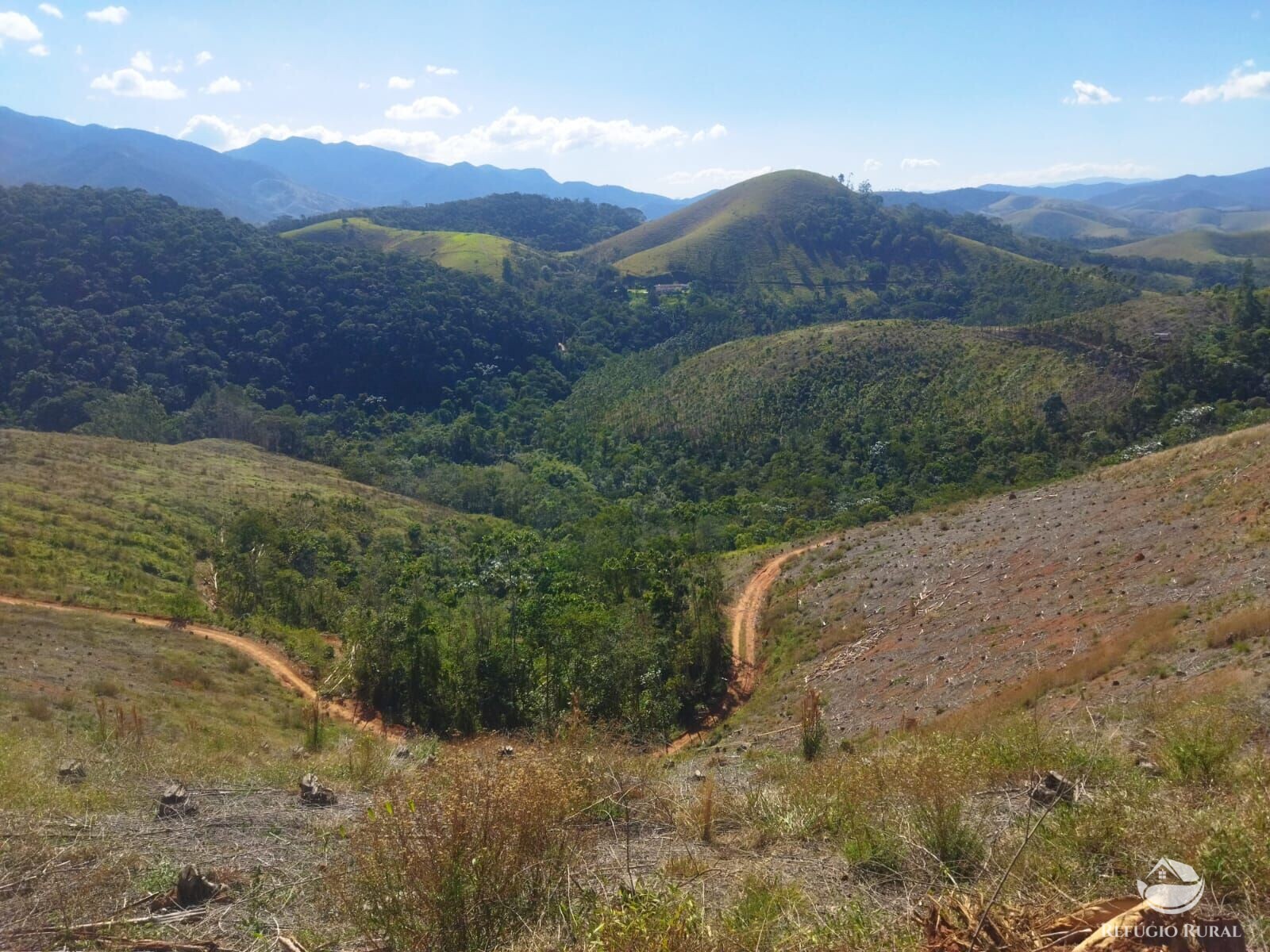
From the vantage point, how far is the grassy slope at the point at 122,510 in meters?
20.2

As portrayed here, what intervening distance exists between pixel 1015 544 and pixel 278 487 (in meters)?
36.9

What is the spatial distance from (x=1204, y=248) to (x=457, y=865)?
8404 inches

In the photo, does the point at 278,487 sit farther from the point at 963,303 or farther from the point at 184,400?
the point at 963,303

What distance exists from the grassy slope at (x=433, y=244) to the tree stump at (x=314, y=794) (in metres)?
115

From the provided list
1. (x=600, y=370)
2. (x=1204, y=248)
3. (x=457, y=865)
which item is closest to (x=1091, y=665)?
(x=457, y=865)

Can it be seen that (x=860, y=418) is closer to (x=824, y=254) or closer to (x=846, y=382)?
(x=846, y=382)

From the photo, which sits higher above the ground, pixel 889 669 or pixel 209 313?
pixel 209 313

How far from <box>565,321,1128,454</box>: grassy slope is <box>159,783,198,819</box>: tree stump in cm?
4762

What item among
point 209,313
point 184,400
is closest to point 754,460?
point 184,400

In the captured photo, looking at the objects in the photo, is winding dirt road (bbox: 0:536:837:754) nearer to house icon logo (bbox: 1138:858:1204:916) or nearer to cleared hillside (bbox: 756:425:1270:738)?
cleared hillside (bbox: 756:425:1270:738)

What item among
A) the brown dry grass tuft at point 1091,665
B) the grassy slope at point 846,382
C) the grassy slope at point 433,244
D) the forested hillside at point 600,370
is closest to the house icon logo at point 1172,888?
the brown dry grass tuft at point 1091,665

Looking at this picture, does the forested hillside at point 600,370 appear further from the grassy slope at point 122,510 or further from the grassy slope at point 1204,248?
the grassy slope at point 1204,248

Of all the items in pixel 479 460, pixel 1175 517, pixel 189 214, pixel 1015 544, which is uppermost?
pixel 189 214

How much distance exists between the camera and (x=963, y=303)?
108 metres
